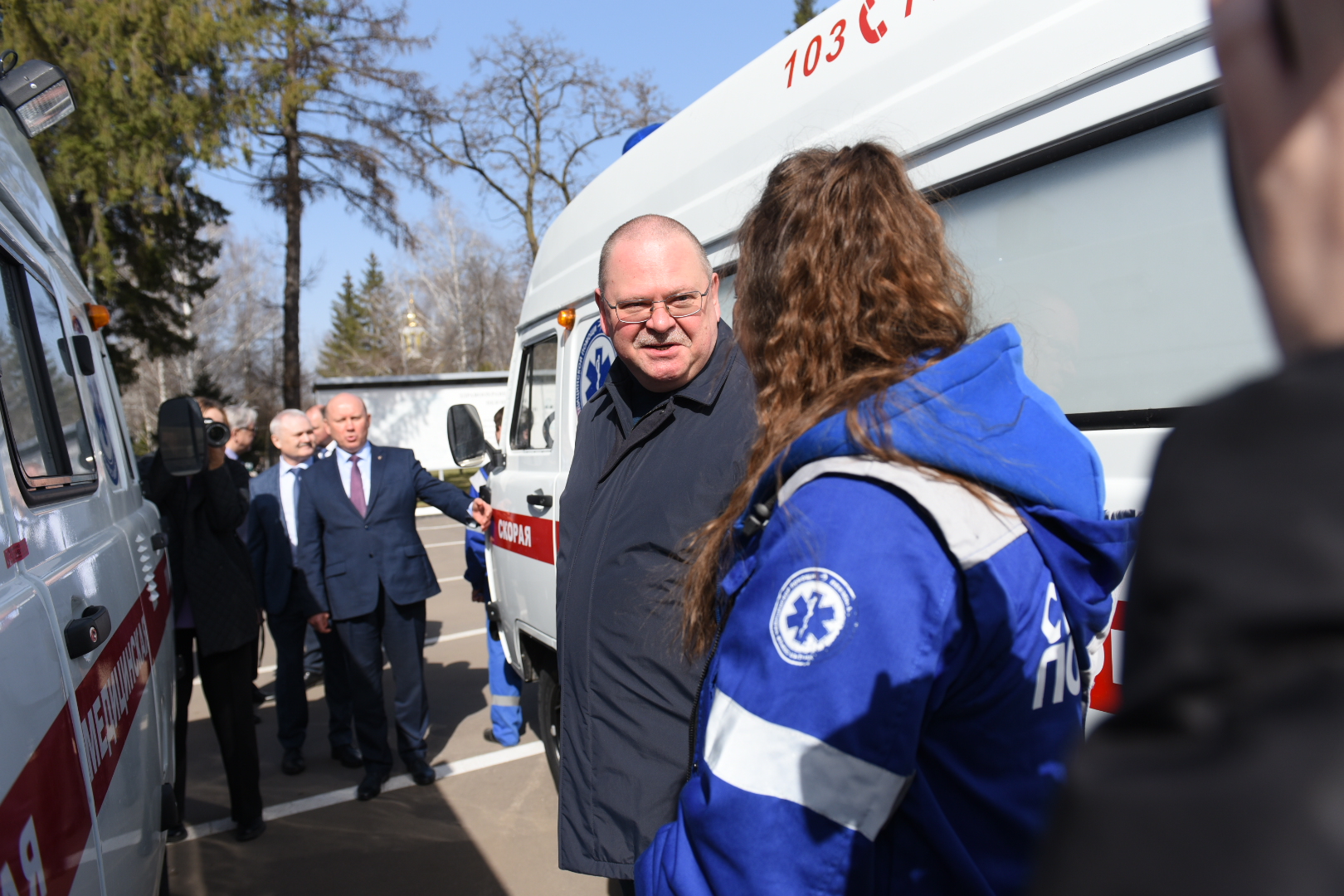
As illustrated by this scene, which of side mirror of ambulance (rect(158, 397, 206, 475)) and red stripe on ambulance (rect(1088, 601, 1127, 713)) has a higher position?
side mirror of ambulance (rect(158, 397, 206, 475))

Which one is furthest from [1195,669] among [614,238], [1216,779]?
[614,238]

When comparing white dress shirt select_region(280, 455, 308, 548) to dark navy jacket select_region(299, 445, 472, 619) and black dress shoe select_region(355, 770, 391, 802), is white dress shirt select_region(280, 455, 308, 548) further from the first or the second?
black dress shoe select_region(355, 770, 391, 802)


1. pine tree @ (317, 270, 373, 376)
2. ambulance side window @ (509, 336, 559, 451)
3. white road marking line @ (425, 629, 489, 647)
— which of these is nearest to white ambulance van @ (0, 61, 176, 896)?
ambulance side window @ (509, 336, 559, 451)

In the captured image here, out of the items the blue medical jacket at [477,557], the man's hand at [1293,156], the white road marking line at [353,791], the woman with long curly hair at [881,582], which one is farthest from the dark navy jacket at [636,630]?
the blue medical jacket at [477,557]

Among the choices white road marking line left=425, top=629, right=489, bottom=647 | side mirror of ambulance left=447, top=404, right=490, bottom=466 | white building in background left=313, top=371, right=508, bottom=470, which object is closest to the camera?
side mirror of ambulance left=447, top=404, right=490, bottom=466

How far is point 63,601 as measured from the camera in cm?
160

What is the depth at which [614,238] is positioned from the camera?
213 centimetres

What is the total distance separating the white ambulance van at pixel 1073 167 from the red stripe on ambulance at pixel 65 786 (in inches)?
39.9

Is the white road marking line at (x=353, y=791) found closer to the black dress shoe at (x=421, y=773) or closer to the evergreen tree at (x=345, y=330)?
the black dress shoe at (x=421, y=773)

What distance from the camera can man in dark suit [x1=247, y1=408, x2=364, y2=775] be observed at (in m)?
4.52

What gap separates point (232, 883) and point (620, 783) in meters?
2.61

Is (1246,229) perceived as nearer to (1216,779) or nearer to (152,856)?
(1216,779)

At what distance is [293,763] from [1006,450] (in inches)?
177

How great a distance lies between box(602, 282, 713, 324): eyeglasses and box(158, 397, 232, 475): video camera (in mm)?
1829
